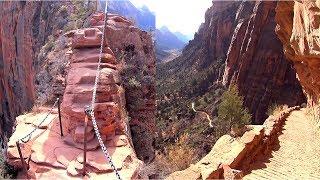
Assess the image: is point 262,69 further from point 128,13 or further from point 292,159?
point 128,13

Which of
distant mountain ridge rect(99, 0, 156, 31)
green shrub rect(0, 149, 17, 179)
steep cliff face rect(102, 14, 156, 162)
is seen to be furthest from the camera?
distant mountain ridge rect(99, 0, 156, 31)

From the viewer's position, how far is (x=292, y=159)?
1075cm

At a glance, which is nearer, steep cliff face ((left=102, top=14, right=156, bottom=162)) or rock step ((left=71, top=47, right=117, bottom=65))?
rock step ((left=71, top=47, right=117, bottom=65))

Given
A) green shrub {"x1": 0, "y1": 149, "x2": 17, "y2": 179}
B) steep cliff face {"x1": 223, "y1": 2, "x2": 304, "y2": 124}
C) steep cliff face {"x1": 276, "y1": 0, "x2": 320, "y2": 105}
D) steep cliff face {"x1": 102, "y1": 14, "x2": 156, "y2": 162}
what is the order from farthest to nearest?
steep cliff face {"x1": 223, "y1": 2, "x2": 304, "y2": 124} → steep cliff face {"x1": 102, "y1": 14, "x2": 156, "y2": 162} → steep cliff face {"x1": 276, "y1": 0, "x2": 320, "y2": 105} → green shrub {"x1": 0, "y1": 149, "x2": 17, "y2": 179}

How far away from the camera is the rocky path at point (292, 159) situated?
9.23 m

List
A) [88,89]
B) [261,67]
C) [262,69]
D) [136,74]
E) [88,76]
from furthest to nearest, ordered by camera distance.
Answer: [261,67]
[262,69]
[136,74]
[88,76]
[88,89]

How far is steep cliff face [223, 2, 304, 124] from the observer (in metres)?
49.8

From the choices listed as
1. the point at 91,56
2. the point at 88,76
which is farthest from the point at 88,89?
the point at 91,56

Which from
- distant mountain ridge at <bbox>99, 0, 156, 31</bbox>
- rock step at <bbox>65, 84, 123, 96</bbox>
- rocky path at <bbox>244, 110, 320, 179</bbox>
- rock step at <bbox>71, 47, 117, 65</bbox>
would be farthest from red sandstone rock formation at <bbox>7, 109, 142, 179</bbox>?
distant mountain ridge at <bbox>99, 0, 156, 31</bbox>

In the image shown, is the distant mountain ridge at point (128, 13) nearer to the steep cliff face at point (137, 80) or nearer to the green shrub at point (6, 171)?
the steep cliff face at point (137, 80)

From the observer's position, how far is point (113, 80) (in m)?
11.6

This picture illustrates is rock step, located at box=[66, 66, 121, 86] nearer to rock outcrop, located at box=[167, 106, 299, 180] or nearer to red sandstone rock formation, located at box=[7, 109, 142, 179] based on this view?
red sandstone rock formation, located at box=[7, 109, 142, 179]

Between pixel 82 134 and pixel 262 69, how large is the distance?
47.3 meters

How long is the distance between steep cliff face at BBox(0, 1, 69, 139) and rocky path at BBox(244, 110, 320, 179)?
46.8 feet
